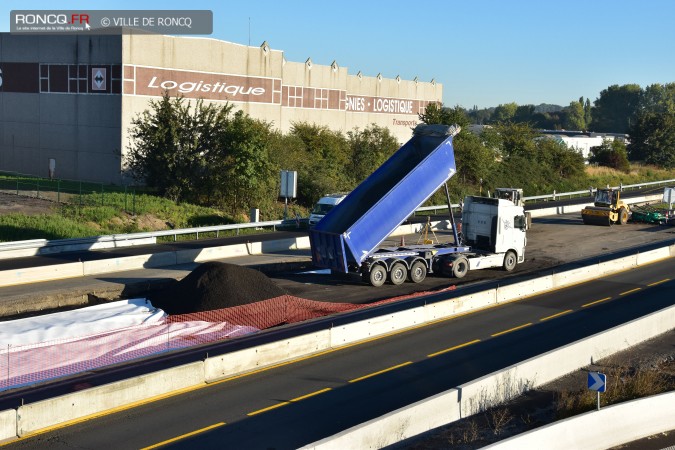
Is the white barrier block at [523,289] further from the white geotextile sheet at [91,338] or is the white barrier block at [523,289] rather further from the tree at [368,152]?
the tree at [368,152]

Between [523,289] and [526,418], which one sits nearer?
[526,418]

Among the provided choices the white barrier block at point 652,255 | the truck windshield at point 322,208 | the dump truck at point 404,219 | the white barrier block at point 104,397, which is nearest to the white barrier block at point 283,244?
the truck windshield at point 322,208

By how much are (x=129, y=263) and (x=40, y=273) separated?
11.7ft

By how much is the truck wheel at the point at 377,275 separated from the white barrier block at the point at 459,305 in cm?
409

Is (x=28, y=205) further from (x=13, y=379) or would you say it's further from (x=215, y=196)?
(x=13, y=379)

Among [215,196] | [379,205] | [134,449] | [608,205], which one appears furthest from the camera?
[608,205]

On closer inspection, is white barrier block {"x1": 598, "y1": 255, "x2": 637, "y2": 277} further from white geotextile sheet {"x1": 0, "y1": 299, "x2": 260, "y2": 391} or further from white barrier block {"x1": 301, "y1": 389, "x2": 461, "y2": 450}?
white barrier block {"x1": 301, "y1": 389, "x2": 461, "y2": 450}

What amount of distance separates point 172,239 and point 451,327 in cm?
1784

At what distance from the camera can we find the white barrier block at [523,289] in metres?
26.9

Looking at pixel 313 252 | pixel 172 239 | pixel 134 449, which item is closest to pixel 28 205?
pixel 172 239

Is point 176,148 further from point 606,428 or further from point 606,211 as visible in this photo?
point 606,428

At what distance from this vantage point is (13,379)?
1652 centimetres

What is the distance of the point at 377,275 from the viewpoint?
28.5m

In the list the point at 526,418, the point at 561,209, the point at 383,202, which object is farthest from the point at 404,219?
the point at 561,209
